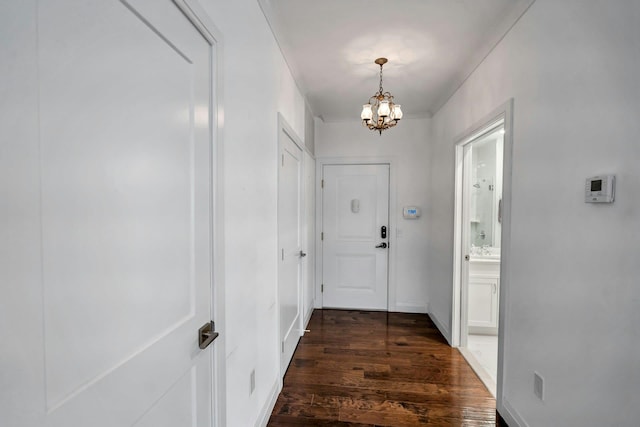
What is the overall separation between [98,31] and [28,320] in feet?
1.98

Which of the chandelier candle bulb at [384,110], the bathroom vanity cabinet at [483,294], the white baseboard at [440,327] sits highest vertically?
the chandelier candle bulb at [384,110]

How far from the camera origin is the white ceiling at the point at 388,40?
72.3 inches

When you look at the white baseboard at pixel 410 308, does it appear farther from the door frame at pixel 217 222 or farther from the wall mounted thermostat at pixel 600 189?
the door frame at pixel 217 222

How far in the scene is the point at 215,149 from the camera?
116 centimetres

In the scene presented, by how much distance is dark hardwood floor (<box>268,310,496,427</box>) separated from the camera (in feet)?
6.37

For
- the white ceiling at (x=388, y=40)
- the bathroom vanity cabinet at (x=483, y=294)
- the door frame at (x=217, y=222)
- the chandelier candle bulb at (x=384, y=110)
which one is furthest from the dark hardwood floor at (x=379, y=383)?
the white ceiling at (x=388, y=40)

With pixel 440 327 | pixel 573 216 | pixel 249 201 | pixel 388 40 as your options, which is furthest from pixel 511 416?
pixel 388 40

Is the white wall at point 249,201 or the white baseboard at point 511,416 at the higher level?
the white wall at point 249,201

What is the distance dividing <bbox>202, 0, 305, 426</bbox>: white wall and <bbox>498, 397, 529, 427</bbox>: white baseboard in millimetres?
1544

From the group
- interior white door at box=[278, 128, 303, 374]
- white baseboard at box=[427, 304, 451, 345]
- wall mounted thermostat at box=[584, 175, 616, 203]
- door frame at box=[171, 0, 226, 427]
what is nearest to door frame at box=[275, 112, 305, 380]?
interior white door at box=[278, 128, 303, 374]

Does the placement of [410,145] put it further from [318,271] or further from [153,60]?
[153,60]

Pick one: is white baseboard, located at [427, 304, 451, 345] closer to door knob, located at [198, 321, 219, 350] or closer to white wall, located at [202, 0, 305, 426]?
white wall, located at [202, 0, 305, 426]

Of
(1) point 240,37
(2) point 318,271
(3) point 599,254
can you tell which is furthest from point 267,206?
(2) point 318,271

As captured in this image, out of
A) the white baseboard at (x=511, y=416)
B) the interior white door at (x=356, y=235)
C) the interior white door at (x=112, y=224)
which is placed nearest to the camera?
the interior white door at (x=112, y=224)
